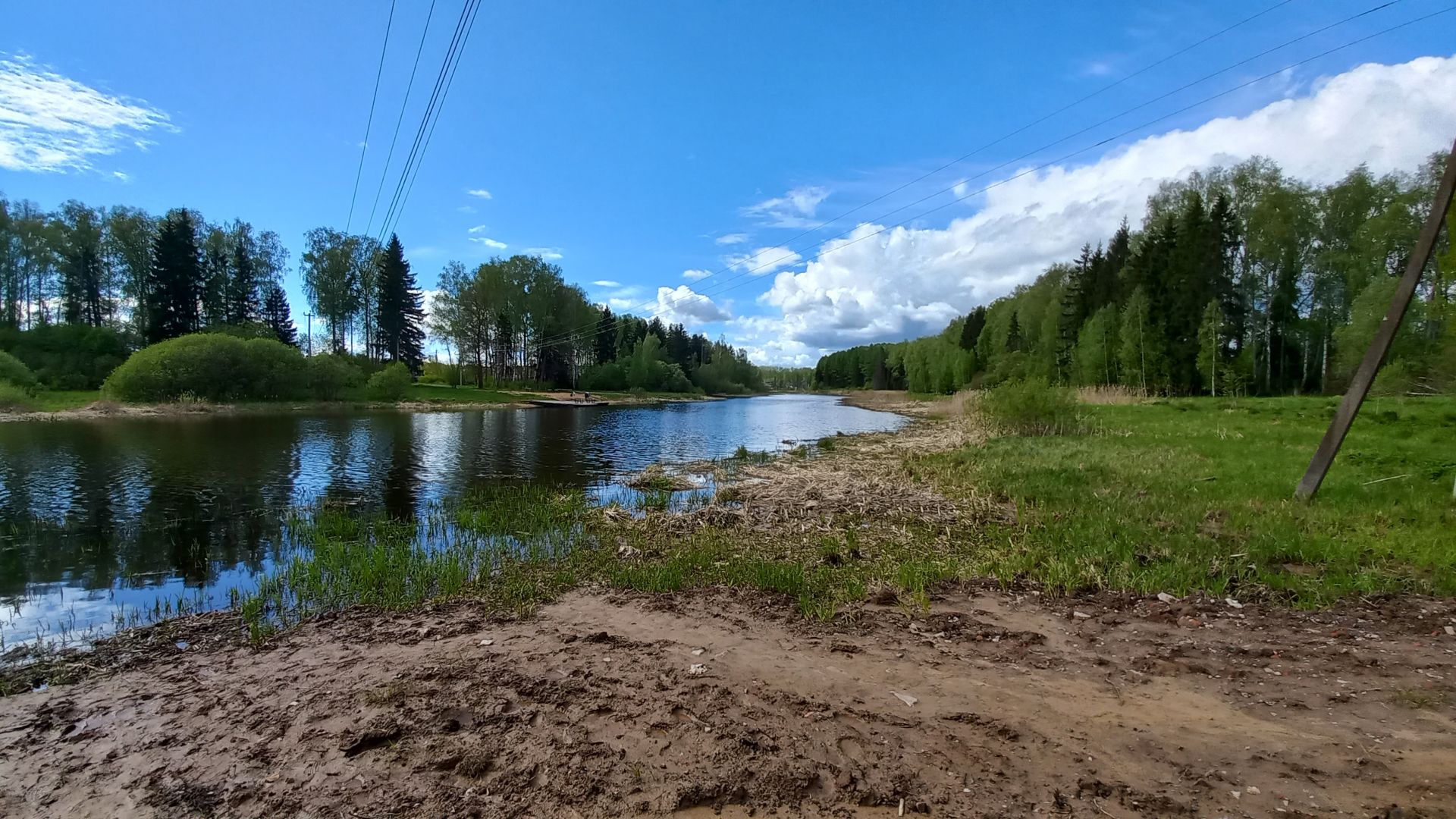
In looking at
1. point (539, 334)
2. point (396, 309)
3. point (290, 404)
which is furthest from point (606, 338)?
point (290, 404)

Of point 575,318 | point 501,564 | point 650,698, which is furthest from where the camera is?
point 575,318

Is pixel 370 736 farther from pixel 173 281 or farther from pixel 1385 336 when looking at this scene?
pixel 173 281

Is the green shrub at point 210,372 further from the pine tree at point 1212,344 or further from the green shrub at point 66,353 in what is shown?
the pine tree at point 1212,344

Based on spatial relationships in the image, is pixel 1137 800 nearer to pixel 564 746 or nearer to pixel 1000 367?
pixel 564 746

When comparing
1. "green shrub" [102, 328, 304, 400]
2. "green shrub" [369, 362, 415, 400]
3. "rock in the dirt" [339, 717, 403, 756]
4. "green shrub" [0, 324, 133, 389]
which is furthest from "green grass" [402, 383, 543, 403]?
"rock in the dirt" [339, 717, 403, 756]

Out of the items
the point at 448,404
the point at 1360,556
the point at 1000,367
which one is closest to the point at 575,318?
the point at 448,404

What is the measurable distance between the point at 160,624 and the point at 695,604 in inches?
258

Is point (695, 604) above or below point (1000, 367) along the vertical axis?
below

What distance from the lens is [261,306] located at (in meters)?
70.2

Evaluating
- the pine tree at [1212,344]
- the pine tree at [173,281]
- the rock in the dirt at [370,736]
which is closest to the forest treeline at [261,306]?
the pine tree at [173,281]

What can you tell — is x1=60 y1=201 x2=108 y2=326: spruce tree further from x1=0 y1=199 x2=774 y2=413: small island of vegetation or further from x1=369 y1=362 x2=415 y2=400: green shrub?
x1=369 y1=362 x2=415 y2=400: green shrub

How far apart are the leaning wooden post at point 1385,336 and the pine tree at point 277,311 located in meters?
86.5

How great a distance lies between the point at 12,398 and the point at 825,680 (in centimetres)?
5899

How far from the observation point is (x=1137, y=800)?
10.6ft
